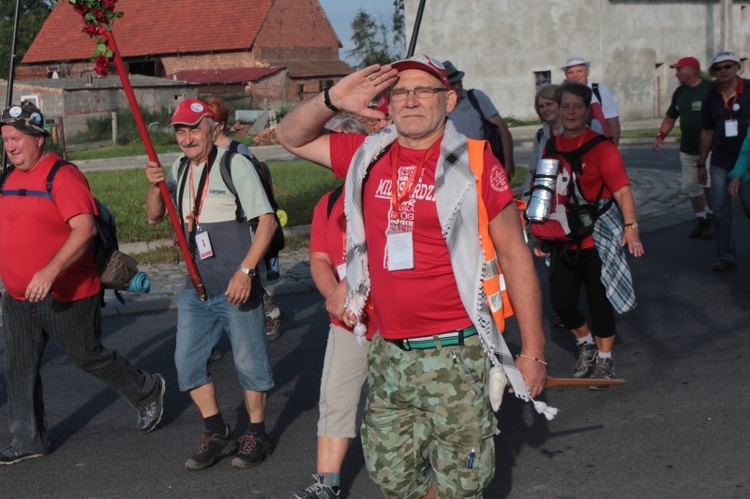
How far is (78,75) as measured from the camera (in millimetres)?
60531

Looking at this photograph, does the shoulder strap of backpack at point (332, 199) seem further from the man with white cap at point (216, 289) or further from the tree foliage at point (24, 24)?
the tree foliage at point (24, 24)

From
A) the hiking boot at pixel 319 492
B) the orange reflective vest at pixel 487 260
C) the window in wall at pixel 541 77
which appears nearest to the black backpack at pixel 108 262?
the hiking boot at pixel 319 492

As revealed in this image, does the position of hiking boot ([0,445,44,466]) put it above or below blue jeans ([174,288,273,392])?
below

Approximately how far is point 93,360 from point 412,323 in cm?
260

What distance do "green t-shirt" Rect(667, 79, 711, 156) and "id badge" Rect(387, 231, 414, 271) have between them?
869 cm

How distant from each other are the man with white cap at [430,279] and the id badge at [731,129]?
6.68 m

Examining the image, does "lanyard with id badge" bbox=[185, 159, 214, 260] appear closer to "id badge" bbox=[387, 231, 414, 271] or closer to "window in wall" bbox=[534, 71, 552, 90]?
"id badge" bbox=[387, 231, 414, 271]

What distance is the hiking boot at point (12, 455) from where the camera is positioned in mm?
5590

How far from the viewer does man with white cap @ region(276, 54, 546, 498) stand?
365 cm

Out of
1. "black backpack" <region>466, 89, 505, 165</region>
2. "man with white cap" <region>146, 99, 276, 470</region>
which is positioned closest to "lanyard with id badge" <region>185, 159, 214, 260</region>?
"man with white cap" <region>146, 99, 276, 470</region>

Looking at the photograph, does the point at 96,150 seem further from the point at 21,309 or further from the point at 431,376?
the point at 431,376

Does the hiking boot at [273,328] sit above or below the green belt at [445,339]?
below

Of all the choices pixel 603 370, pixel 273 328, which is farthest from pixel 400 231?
pixel 273 328

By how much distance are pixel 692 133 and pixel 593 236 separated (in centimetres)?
570
